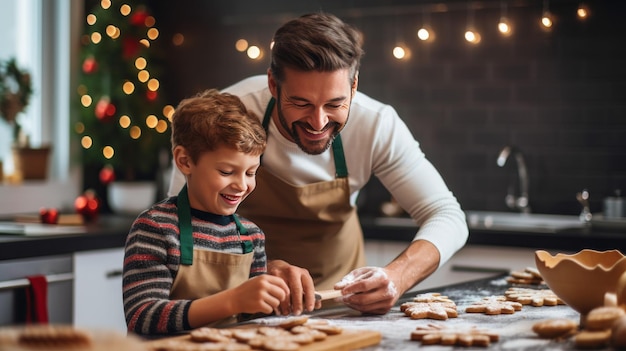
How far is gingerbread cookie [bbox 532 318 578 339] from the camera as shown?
58.7 inches

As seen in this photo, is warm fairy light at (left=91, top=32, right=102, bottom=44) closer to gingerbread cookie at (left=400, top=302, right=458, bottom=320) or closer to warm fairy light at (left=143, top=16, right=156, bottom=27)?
warm fairy light at (left=143, top=16, right=156, bottom=27)

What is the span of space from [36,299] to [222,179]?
161cm

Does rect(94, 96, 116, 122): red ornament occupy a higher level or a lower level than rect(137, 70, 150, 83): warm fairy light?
lower

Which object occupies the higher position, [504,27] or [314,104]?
[504,27]

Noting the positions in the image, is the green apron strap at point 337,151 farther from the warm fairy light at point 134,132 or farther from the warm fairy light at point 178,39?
the warm fairy light at point 178,39

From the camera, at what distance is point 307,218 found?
8.04ft

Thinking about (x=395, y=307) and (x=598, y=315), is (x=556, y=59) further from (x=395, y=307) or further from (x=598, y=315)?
(x=598, y=315)

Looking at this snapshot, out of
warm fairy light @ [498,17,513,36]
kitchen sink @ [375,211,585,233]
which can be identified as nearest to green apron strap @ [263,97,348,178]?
kitchen sink @ [375,211,585,233]

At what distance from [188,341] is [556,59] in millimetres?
2890

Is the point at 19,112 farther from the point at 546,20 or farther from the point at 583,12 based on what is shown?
the point at 583,12

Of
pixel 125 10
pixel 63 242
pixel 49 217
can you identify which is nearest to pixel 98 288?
pixel 63 242

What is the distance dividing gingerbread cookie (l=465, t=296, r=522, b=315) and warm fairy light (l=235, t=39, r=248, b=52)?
2.95 metres

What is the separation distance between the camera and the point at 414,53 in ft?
13.8

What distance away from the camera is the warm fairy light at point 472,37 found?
3809mm
